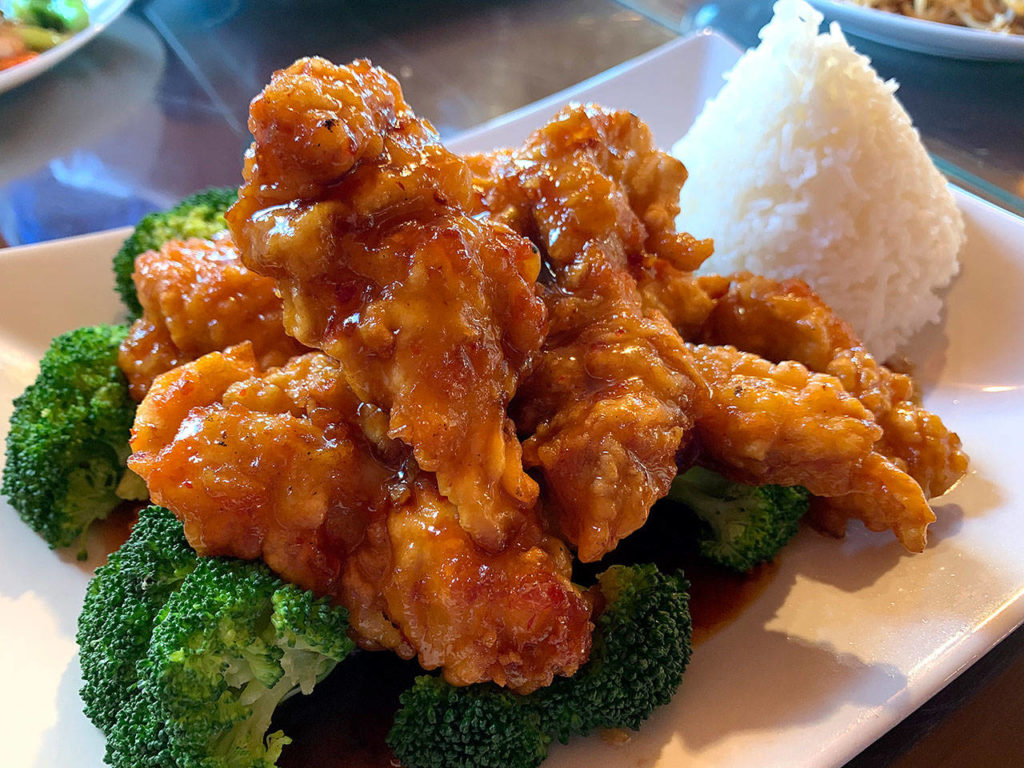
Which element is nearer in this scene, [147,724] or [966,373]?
[147,724]

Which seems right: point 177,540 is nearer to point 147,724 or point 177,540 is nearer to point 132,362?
point 147,724

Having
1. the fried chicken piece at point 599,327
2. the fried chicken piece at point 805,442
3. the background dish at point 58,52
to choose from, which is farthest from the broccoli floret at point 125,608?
the background dish at point 58,52

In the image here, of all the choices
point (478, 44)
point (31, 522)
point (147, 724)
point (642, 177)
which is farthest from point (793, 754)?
point (478, 44)

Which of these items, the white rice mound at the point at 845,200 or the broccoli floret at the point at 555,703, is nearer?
the broccoli floret at the point at 555,703

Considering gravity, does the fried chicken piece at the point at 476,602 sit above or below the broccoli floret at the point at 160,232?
above

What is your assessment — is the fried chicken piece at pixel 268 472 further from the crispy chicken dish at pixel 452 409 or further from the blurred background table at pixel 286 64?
the blurred background table at pixel 286 64

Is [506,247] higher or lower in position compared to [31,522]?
higher

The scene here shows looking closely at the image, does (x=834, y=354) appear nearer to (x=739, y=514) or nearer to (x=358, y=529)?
(x=739, y=514)
